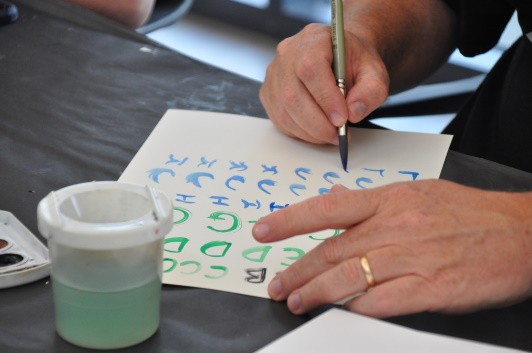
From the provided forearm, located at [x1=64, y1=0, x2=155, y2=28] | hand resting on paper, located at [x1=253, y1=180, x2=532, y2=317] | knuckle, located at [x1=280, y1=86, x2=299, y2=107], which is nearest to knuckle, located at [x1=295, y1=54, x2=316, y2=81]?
knuckle, located at [x1=280, y1=86, x2=299, y2=107]

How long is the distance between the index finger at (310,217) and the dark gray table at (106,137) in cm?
6

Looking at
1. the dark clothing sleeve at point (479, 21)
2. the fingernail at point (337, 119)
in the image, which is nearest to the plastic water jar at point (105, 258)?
the fingernail at point (337, 119)

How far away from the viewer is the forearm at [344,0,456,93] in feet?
4.09

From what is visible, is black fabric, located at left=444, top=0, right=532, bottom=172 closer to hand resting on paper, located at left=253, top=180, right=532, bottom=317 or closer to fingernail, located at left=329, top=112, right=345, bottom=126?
fingernail, located at left=329, top=112, right=345, bottom=126

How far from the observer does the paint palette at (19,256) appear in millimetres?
741

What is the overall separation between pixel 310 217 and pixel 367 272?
7 centimetres

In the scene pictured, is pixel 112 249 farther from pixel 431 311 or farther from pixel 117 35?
pixel 117 35

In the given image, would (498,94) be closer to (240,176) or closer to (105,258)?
(240,176)

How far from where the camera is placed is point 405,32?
4.32ft

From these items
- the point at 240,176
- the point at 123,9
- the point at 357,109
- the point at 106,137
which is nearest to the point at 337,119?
the point at 357,109

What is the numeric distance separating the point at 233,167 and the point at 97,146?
0.17 metres

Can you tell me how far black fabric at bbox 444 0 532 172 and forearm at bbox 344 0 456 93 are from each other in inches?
1.2

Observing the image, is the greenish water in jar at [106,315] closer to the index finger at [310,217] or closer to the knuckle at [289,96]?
the index finger at [310,217]

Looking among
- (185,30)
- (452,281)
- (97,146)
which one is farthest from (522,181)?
(185,30)
